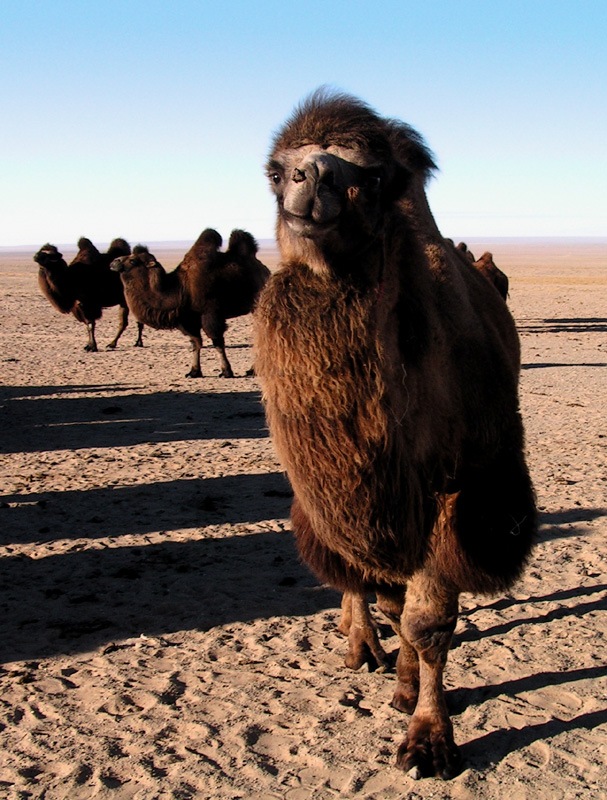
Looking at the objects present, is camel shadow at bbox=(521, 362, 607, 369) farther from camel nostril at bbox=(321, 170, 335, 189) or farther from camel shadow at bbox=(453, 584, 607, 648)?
camel nostril at bbox=(321, 170, 335, 189)

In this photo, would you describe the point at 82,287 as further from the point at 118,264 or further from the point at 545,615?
the point at 545,615

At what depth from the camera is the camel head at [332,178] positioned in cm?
269

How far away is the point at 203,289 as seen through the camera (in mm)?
14164

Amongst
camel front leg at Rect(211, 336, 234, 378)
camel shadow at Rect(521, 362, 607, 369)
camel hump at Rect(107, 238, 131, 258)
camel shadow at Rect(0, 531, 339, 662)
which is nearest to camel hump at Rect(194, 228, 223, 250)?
camel front leg at Rect(211, 336, 234, 378)

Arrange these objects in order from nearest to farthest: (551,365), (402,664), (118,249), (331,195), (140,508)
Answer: (331,195)
(402,664)
(140,508)
(551,365)
(118,249)

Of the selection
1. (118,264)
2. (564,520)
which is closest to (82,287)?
(118,264)

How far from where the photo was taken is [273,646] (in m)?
4.43

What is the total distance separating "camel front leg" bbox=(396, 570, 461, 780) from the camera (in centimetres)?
334

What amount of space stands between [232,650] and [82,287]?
15.2 meters

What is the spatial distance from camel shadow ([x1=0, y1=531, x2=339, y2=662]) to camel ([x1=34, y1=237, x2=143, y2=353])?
42.0 feet

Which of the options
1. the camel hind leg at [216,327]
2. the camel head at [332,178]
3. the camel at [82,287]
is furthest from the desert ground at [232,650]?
the camel at [82,287]

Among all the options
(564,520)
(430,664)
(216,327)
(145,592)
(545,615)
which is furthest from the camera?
(216,327)

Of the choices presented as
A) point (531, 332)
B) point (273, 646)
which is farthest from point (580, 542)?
point (531, 332)

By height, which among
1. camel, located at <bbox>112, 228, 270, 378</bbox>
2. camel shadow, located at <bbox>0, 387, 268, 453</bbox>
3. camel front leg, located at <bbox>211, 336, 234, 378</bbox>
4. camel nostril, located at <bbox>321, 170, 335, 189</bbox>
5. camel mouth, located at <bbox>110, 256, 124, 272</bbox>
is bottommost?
camel shadow, located at <bbox>0, 387, 268, 453</bbox>
